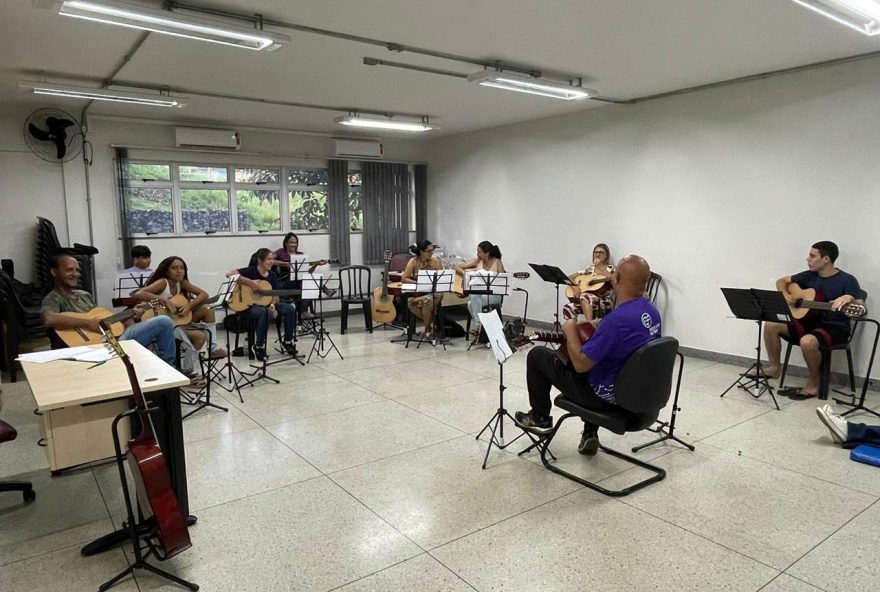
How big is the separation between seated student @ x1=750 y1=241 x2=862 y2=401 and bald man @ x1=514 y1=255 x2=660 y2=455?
241 cm

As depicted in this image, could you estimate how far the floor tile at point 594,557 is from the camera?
2279 millimetres

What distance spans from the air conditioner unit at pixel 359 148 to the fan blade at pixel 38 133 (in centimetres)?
357

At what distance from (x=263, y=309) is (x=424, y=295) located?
2.13 metres

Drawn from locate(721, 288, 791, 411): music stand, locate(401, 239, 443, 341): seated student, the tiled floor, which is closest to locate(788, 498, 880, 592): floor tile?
the tiled floor

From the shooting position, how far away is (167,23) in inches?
133

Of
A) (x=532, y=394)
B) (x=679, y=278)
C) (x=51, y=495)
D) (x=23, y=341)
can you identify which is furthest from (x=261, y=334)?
(x=679, y=278)

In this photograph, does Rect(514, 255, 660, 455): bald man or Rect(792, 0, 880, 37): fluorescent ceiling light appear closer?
Rect(514, 255, 660, 455): bald man

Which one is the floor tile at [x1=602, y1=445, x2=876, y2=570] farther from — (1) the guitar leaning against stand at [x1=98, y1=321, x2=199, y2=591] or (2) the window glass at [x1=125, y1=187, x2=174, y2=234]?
(2) the window glass at [x1=125, y1=187, x2=174, y2=234]

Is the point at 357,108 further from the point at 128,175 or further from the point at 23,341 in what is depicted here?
the point at 23,341

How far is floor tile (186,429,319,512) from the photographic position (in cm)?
309

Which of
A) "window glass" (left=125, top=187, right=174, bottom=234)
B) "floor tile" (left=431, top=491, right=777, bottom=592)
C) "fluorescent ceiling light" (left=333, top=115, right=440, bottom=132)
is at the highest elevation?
"fluorescent ceiling light" (left=333, top=115, right=440, bottom=132)

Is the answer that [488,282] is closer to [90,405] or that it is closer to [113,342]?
[90,405]

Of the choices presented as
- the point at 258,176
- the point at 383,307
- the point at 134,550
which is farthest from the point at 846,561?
the point at 258,176

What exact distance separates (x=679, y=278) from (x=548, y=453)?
3.38m
